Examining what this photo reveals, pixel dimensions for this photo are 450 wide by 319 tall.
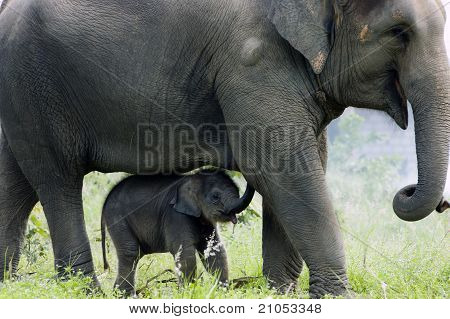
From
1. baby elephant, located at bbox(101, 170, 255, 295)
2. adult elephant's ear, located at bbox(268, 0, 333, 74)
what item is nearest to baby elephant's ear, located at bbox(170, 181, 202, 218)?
baby elephant, located at bbox(101, 170, 255, 295)

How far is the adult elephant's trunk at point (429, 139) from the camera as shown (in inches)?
191

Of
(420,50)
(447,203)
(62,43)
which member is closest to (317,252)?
(447,203)

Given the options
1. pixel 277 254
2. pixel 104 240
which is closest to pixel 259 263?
pixel 277 254

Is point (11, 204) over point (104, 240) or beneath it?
over

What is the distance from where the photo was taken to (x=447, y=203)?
199 inches

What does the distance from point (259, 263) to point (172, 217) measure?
2.66 feet

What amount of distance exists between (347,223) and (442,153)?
472 centimetres

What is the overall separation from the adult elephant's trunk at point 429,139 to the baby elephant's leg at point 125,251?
2267mm

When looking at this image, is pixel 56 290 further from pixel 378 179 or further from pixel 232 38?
pixel 378 179

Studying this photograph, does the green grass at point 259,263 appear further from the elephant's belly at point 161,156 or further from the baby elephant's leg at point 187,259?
the elephant's belly at point 161,156

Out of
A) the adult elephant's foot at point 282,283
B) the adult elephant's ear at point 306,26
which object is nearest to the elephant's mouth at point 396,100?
the adult elephant's ear at point 306,26

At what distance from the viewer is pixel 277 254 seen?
241 inches

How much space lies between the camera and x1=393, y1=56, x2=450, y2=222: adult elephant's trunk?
4859 mm

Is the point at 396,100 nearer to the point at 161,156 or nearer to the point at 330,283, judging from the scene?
the point at 330,283
